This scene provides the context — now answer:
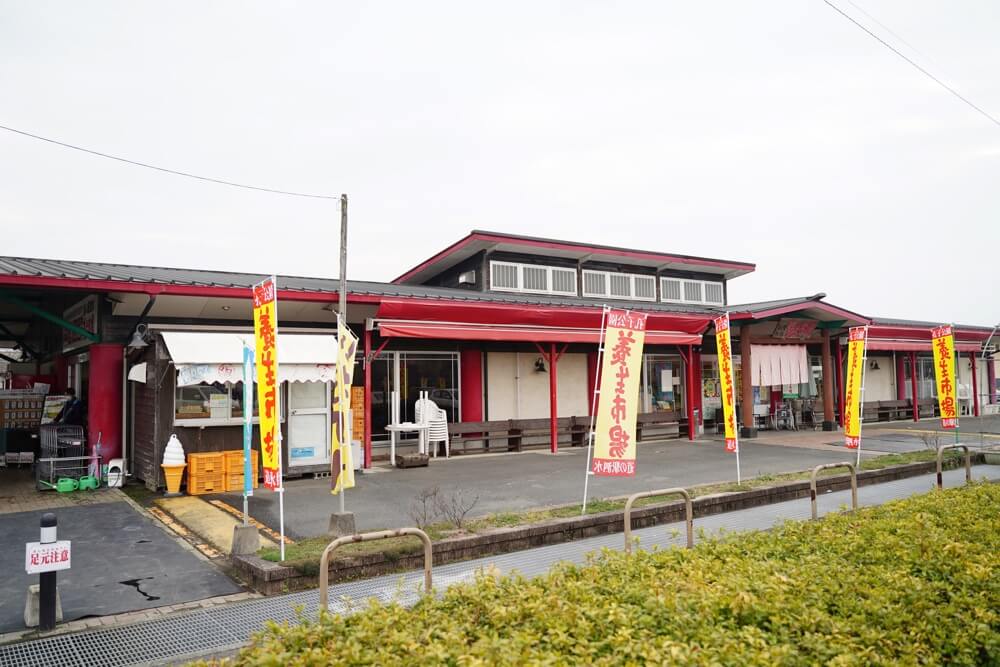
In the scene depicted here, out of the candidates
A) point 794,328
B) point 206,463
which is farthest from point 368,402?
point 794,328

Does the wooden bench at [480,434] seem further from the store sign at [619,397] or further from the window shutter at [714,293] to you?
the window shutter at [714,293]

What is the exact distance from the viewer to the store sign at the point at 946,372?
14234 mm

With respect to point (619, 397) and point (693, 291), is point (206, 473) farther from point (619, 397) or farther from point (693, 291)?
point (693, 291)

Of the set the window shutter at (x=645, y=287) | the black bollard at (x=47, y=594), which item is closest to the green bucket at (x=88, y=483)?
the black bollard at (x=47, y=594)

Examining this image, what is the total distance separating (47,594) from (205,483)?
224 inches

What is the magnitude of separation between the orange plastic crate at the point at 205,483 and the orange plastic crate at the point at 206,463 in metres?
0.04

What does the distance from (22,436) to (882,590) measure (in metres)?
16.5

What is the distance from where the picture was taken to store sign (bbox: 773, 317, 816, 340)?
19.6m

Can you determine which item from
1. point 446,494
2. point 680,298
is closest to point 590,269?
point 680,298

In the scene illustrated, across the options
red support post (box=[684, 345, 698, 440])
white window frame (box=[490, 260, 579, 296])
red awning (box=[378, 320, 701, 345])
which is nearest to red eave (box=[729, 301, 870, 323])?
red support post (box=[684, 345, 698, 440])

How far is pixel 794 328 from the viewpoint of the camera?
20.0 metres

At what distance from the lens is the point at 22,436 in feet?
47.2

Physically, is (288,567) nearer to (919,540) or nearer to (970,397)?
(919,540)

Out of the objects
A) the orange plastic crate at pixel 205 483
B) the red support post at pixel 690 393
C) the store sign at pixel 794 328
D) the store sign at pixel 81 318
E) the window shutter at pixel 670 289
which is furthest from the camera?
the window shutter at pixel 670 289
